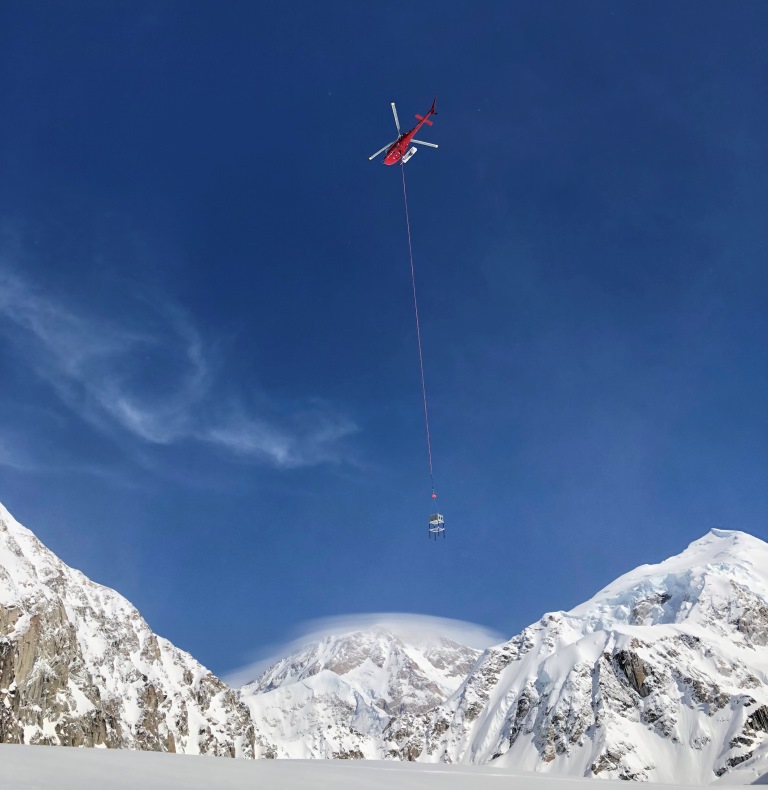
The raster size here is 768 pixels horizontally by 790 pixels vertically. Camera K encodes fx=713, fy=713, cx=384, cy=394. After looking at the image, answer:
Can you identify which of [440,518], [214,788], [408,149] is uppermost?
[408,149]

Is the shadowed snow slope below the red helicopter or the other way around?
below

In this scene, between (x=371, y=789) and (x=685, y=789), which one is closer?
(x=371, y=789)

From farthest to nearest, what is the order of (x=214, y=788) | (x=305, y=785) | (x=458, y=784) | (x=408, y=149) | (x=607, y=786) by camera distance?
(x=408, y=149)
(x=607, y=786)
(x=458, y=784)
(x=305, y=785)
(x=214, y=788)

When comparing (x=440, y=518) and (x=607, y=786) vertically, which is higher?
(x=440, y=518)

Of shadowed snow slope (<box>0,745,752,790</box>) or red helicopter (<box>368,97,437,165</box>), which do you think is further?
red helicopter (<box>368,97,437,165</box>)

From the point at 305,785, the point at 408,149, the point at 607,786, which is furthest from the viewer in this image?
the point at 408,149

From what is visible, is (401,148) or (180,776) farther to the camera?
(401,148)

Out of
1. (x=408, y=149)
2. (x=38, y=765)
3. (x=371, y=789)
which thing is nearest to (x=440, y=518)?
(x=408, y=149)

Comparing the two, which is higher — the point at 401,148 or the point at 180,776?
the point at 401,148

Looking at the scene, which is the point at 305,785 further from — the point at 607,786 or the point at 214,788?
the point at 607,786

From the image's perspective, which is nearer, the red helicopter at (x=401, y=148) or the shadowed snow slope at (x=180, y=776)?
the shadowed snow slope at (x=180, y=776)

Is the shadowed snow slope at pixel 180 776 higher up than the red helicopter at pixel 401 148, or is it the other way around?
the red helicopter at pixel 401 148
